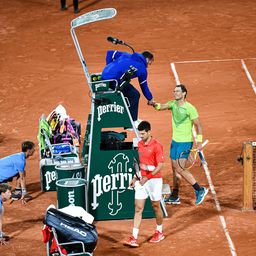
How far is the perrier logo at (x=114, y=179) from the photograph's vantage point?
18.7 m

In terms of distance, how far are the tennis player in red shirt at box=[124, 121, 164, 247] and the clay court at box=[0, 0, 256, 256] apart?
1.82ft

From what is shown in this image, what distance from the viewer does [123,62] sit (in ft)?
62.7

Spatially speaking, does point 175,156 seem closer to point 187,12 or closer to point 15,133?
point 15,133

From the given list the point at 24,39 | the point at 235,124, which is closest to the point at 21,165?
the point at 235,124

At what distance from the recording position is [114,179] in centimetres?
1875

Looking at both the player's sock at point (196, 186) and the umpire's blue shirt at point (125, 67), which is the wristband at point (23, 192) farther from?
the player's sock at point (196, 186)

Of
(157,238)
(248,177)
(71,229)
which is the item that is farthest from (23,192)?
(248,177)

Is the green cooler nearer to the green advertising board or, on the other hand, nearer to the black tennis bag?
the green advertising board

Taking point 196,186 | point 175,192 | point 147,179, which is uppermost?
point 147,179

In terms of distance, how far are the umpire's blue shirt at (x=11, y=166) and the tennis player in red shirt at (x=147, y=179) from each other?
99.9 inches

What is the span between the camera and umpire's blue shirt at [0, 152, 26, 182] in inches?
741

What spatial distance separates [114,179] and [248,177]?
2.39 meters

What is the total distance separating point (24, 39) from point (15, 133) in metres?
7.66

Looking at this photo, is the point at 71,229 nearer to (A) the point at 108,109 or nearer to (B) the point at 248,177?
(A) the point at 108,109
